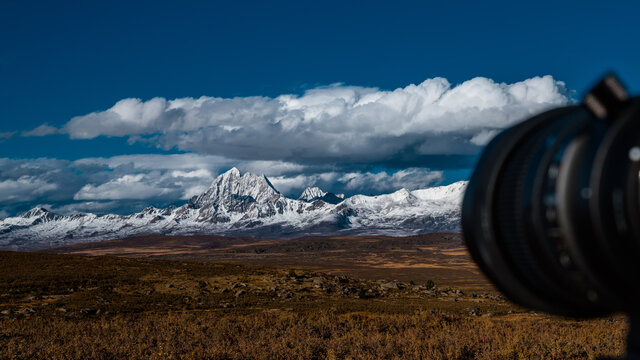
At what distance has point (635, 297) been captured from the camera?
2.47 meters

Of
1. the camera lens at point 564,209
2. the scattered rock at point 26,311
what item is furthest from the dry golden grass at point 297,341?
the camera lens at point 564,209

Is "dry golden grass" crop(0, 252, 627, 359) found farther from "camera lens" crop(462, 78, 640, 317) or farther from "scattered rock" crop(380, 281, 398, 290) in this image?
"scattered rock" crop(380, 281, 398, 290)

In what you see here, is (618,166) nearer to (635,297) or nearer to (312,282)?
(635,297)

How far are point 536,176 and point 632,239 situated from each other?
1.95ft

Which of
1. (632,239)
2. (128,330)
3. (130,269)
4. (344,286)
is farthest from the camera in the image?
(130,269)

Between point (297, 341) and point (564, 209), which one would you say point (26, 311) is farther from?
point (564, 209)

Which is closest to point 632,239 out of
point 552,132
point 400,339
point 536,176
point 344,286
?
point 536,176

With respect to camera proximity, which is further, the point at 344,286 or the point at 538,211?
the point at 344,286

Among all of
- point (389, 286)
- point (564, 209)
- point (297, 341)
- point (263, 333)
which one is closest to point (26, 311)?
point (263, 333)

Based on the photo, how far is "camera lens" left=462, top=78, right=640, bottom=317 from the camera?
7.97 ft

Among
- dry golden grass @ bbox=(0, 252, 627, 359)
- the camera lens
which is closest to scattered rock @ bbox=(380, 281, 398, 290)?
dry golden grass @ bbox=(0, 252, 627, 359)

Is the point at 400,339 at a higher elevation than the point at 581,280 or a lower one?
lower

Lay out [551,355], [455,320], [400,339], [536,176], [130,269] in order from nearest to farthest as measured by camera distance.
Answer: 1. [536,176]
2. [551,355]
3. [400,339]
4. [455,320]
5. [130,269]

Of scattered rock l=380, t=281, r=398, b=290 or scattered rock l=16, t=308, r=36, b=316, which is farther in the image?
scattered rock l=380, t=281, r=398, b=290
